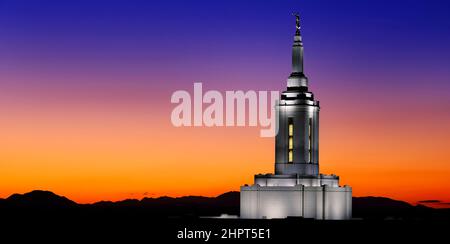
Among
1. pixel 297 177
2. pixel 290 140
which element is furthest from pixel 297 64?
pixel 297 177

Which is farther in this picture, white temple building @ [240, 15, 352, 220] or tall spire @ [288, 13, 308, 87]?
tall spire @ [288, 13, 308, 87]

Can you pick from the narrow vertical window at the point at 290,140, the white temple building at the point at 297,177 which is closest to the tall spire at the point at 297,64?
the white temple building at the point at 297,177

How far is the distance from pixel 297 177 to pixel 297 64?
12.3m

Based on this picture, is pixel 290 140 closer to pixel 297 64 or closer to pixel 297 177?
pixel 297 177

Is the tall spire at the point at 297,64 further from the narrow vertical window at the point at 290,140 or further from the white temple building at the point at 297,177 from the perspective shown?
the narrow vertical window at the point at 290,140

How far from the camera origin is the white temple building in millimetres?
114125

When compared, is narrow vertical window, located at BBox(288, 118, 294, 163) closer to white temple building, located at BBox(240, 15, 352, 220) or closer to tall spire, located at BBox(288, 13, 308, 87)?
white temple building, located at BBox(240, 15, 352, 220)

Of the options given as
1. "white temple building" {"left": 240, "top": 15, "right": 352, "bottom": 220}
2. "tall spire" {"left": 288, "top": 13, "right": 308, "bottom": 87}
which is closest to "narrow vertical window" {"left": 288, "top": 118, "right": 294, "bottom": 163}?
"white temple building" {"left": 240, "top": 15, "right": 352, "bottom": 220}

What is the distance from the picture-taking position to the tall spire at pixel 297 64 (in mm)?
118250

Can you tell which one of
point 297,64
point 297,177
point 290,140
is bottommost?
point 297,177

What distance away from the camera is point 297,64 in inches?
4678

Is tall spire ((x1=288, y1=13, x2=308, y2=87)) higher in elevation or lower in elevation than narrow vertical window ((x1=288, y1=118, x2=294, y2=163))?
higher
